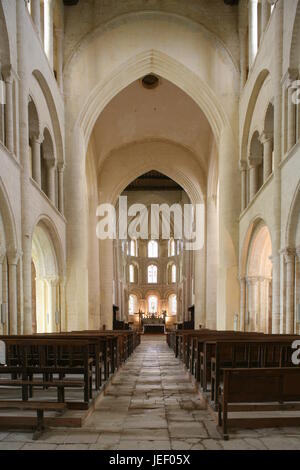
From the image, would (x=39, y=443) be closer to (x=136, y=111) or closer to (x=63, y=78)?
(x=63, y=78)

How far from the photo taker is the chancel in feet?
16.1

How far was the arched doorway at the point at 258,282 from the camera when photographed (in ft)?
48.8

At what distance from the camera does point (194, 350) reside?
8227mm

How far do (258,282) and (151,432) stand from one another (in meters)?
11.4

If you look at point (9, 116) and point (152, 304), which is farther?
point (152, 304)

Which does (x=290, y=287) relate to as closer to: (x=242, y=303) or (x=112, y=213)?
(x=242, y=303)

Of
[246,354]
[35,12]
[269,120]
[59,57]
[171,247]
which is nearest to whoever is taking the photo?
[246,354]

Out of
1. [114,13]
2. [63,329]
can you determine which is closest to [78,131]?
[114,13]

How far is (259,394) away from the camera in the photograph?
192 inches

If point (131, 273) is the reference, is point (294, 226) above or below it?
above

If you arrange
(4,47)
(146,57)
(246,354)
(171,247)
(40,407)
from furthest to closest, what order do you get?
1. (171,247)
2. (146,57)
3. (4,47)
4. (246,354)
5. (40,407)

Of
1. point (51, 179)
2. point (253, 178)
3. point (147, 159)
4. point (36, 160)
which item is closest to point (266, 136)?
point (253, 178)

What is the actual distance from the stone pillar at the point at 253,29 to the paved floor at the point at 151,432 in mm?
12991
